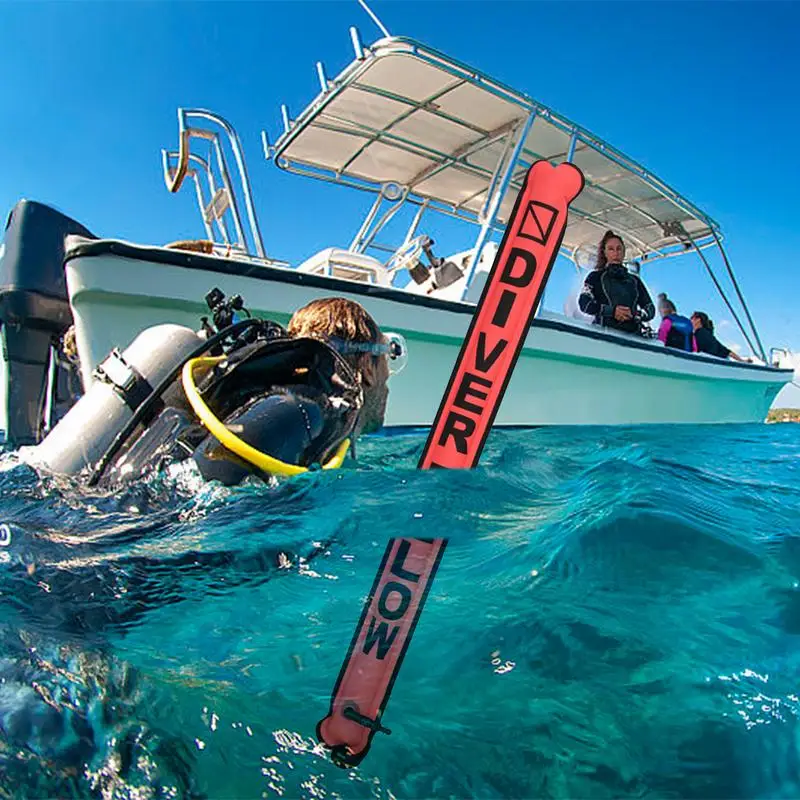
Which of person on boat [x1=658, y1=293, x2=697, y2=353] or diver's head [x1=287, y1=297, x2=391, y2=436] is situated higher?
person on boat [x1=658, y1=293, x2=697, y2=353]

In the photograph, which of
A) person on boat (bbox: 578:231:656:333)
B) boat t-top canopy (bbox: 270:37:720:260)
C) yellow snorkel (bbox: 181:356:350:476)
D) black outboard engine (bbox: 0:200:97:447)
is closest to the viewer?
yellow snorkel (bbox: 181:356:350:476)

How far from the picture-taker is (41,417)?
4527mm

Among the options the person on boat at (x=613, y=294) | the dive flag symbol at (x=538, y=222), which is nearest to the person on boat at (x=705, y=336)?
the person on boat at (x=613, y=294)

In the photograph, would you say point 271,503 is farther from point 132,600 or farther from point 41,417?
point 41,417

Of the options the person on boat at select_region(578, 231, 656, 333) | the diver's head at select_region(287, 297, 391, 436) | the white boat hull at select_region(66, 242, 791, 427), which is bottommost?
the diver's head at select_region(287, 297, 391, 436)

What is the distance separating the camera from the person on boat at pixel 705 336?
7.60 metres

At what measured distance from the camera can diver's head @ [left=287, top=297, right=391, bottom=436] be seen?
218 cm

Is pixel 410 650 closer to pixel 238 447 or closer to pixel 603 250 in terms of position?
pixel 238 447

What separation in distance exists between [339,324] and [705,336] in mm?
6960

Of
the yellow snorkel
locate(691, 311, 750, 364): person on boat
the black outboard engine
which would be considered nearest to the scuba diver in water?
the yellow snorkel

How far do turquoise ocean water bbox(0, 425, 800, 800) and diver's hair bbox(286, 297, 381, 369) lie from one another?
610 millimetres

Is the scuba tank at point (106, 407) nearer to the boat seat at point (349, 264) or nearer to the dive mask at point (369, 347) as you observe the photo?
the dive mask at point (369, 347)

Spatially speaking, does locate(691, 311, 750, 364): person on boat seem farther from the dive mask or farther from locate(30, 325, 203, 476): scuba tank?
locate(30, 325, 203, 476): scuba tank

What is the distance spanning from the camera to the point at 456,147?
678cm
